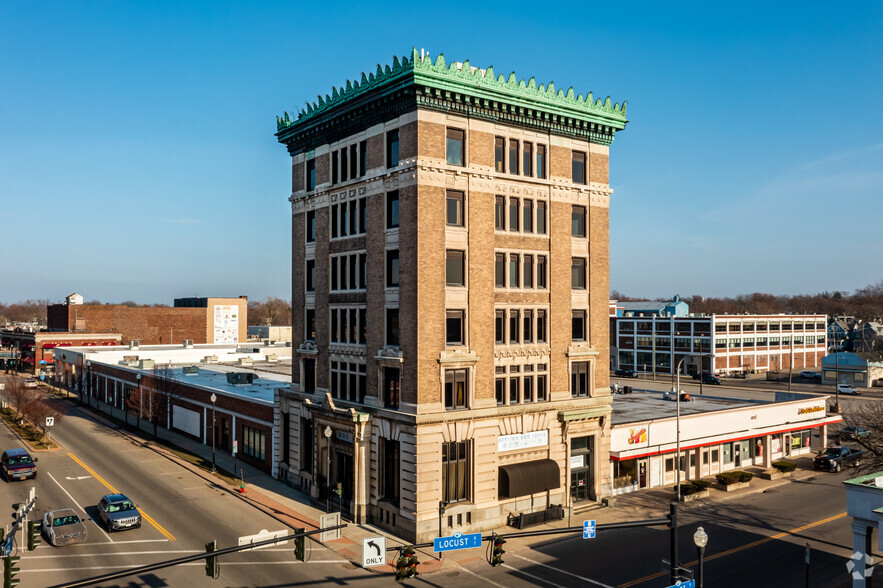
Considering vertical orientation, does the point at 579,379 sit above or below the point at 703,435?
above

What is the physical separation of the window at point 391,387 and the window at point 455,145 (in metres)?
12.2

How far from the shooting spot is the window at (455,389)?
119ft

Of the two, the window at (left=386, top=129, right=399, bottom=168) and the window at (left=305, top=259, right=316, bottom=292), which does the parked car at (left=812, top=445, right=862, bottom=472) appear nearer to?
the window at (left=386, top=129, right=399, bottom=168)

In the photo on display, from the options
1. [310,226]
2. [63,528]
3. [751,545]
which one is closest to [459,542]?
[751,545]

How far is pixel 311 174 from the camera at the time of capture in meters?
45.4

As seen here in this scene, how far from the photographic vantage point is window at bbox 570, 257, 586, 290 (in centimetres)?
4231

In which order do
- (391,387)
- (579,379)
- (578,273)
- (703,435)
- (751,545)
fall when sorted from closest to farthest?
(751,545), (391,387), (579,379), (578,273), (703,435)

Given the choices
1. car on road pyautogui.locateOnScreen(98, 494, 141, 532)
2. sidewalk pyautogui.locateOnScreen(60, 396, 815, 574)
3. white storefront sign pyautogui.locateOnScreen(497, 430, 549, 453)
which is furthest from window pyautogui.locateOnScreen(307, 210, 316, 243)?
car on road pyautogui.locateOnScreen(98, 494, 141, 532)

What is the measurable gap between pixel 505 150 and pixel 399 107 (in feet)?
22.6

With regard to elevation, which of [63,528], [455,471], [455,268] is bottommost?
[63,528]

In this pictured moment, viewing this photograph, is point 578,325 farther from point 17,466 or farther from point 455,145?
point 17,466

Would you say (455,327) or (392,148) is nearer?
(455,327)

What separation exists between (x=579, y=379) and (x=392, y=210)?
1613cm

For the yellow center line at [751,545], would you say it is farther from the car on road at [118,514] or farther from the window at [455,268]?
the car on road at [118,514]
